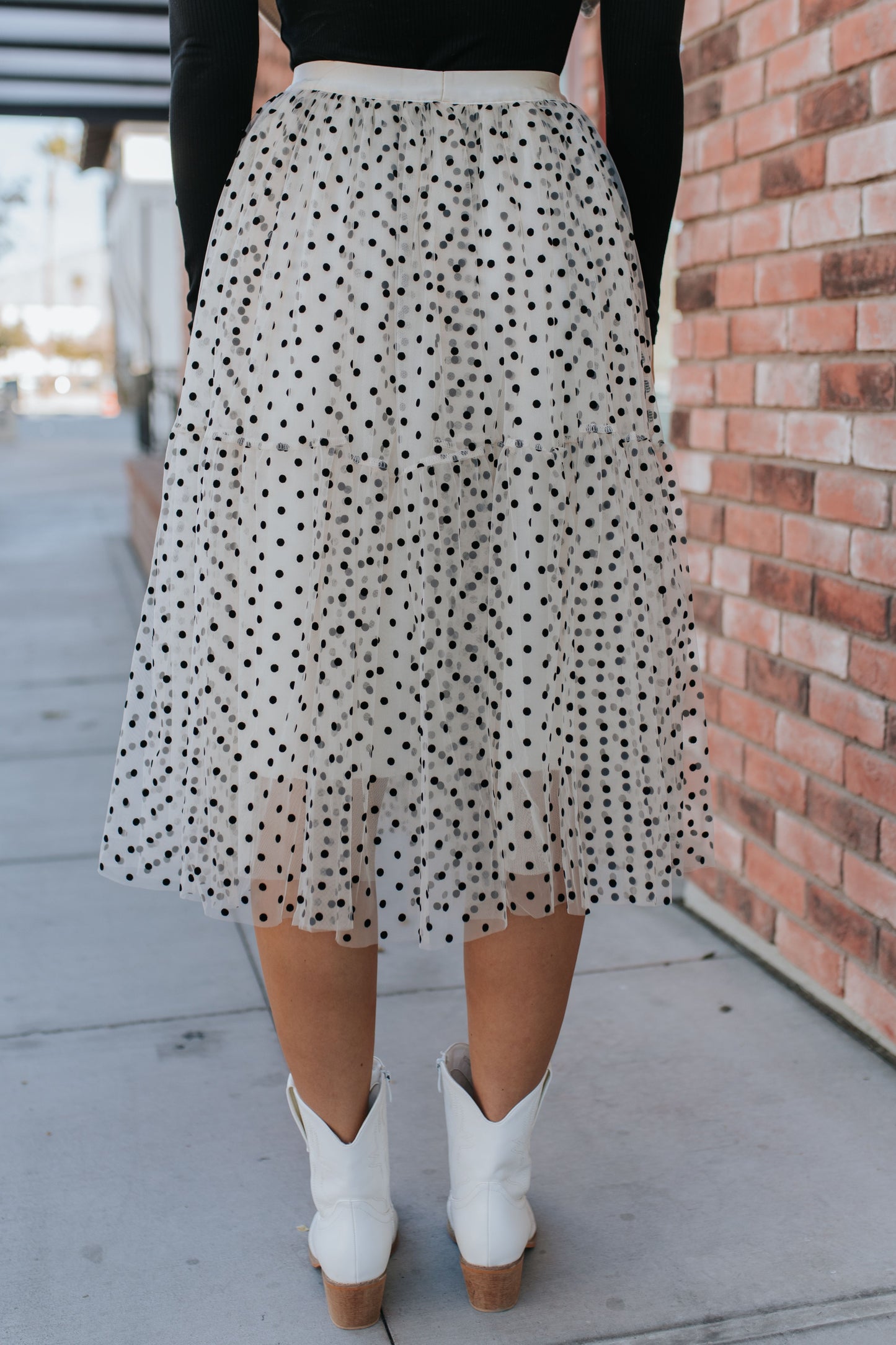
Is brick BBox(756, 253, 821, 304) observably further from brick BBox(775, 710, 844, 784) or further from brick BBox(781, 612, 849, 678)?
brick BBox(775, 710, 844, 784)

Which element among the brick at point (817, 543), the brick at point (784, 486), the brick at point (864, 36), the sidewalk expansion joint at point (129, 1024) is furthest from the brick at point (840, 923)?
the brick at point (864, 36)

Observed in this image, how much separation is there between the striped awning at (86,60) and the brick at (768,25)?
6516 mm

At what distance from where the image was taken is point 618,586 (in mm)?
1405

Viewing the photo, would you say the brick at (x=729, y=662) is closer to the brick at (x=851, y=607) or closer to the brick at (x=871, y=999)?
the brick at (x=851, y=607)

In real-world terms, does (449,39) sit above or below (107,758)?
above

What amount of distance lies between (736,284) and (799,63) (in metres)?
0.40

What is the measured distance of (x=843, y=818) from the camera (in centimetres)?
217

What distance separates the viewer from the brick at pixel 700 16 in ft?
8.00

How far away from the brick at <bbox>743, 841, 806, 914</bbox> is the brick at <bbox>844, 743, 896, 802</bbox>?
0.86ft

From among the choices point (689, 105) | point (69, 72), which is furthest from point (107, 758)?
point (69, 72)

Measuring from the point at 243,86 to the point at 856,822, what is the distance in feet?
4.87

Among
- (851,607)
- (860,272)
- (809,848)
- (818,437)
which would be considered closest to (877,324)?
(860,272)

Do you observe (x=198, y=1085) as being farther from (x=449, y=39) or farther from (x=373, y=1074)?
(x=449, y=39)

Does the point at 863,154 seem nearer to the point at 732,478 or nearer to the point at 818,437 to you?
the point at 818,437
